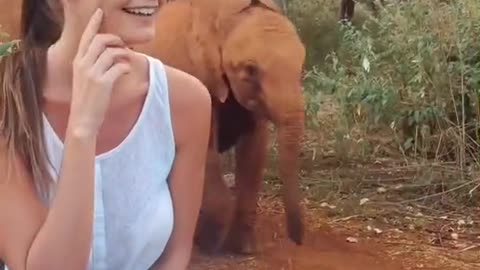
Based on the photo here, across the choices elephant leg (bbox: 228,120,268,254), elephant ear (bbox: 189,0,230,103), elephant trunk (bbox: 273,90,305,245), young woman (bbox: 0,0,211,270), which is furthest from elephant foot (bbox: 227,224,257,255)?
young woman (bbox: 0,0,211,270)

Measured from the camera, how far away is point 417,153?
113 inches

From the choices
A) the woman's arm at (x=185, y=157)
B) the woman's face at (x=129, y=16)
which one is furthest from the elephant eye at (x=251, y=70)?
the woman's face at (x=129, y=16)

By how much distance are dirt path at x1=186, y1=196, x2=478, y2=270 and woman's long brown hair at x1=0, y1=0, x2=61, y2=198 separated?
3.65 feet

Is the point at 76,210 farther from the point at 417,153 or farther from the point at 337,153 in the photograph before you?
the point at 417,153

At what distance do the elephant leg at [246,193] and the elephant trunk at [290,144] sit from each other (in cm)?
11

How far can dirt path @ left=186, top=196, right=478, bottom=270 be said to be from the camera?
2.36 m

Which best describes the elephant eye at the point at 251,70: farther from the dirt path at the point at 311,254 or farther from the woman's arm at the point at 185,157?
the woman's arm at the point at 185,157

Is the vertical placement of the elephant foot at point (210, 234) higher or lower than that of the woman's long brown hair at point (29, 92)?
lower

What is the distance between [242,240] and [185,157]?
1.04m

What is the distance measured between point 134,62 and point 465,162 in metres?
1.85

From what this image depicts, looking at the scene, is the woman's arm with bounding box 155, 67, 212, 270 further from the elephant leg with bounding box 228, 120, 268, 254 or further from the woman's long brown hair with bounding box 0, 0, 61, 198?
the elephant leg with bounding box 228, 120, 268, 254

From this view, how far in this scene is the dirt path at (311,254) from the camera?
7.73 ft

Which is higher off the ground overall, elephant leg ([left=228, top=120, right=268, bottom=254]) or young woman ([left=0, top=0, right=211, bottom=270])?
young woman ([left=0, top=0, right=211, bottom=270])

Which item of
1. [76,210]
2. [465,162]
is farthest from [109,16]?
[465,162]
